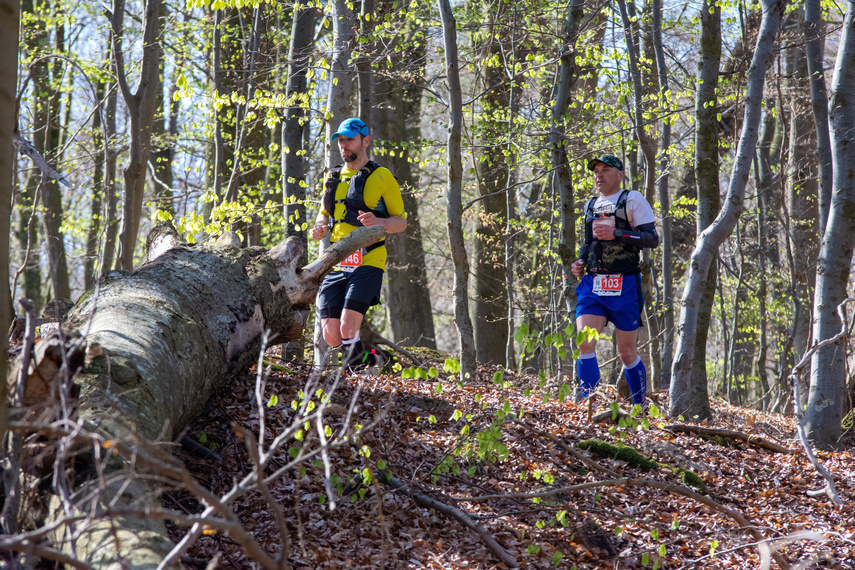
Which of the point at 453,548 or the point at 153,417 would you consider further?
the point at 453,548

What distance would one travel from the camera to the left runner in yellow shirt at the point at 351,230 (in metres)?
5.78

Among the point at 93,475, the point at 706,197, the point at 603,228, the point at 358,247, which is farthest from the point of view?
the point at 706,197

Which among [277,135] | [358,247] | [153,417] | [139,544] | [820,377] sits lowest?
[820,377]

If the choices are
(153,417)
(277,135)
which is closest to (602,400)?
(153,417)

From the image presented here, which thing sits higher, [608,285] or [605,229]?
[605,229]

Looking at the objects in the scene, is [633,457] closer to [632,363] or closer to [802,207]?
[632,363]

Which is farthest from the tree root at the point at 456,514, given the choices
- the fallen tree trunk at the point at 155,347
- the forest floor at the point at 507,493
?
the fallen tree trunk at the point at 155,347

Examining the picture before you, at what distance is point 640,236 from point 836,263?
6.68ft

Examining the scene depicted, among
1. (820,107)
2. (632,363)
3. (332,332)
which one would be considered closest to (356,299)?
(332,332)

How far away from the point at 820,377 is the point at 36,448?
6.29 meters

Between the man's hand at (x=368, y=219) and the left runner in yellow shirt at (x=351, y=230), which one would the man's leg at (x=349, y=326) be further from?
the man's hand at (x=368, y=219)

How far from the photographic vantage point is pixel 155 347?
3215mm

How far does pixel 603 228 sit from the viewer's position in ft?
18.4

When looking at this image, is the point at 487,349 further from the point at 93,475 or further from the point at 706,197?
the point at 93,475
